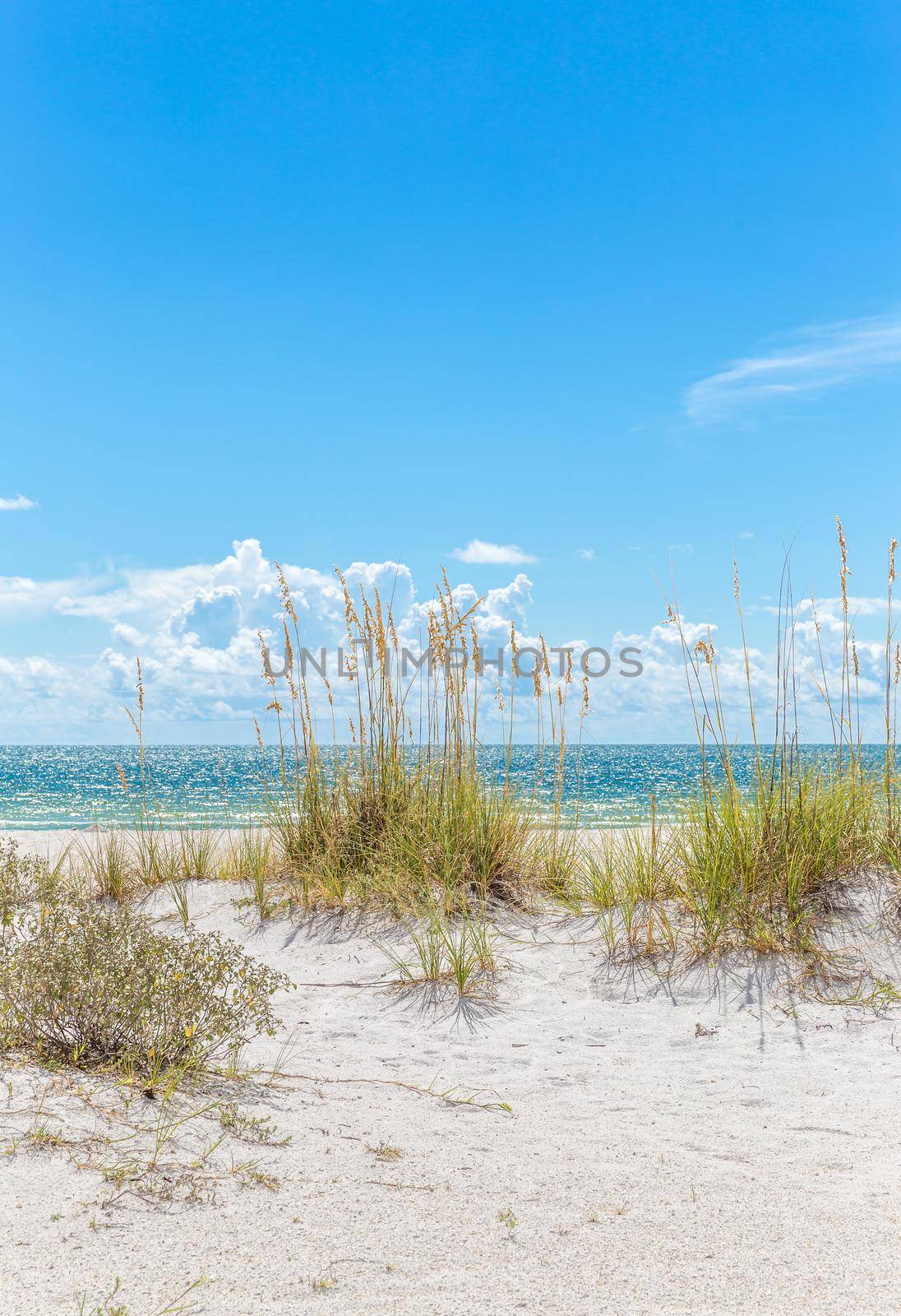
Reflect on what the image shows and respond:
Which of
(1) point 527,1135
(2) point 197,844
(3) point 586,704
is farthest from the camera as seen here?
(2) point 197,844

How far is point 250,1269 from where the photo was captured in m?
2.29

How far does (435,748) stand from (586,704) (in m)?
1.18

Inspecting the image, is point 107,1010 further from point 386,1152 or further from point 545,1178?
point 545,1178

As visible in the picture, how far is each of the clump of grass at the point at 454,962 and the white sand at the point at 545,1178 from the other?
15cm

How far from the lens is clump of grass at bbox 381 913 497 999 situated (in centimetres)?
480

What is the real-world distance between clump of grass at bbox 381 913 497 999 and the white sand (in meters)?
0.15

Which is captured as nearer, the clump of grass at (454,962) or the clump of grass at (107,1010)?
the clump of grass at (107,1010)

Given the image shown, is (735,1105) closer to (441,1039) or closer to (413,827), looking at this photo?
(441,1039)

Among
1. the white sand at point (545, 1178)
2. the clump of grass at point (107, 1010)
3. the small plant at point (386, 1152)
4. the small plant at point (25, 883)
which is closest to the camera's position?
the white sand at point (545, 1178)

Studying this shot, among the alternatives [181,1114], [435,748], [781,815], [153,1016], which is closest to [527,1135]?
[181,1114]

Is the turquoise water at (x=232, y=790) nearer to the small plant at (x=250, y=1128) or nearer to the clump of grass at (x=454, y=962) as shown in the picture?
the clump of grass at (x=454, y=962)

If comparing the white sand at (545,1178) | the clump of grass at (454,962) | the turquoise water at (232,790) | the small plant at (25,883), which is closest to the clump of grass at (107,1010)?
the white sand at (545,1178)

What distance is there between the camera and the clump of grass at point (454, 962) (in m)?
4.80

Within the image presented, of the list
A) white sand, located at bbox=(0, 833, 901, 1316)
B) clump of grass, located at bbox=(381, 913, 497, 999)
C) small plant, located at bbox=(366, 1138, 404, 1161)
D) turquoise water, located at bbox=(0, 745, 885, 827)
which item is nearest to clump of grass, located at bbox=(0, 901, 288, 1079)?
white sand, located at bbox=(0, 833, 901, 1316)
